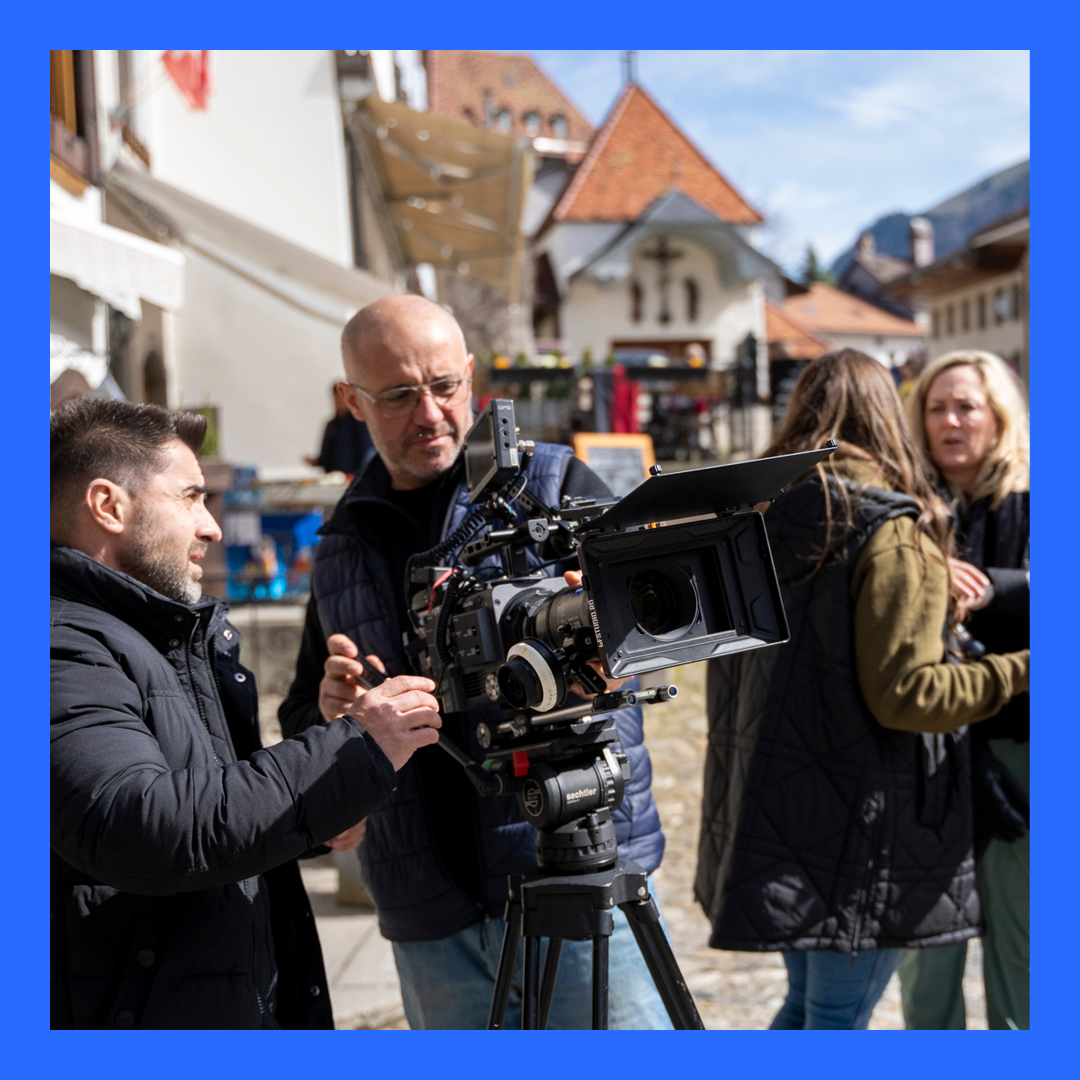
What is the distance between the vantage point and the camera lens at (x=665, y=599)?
1503mm

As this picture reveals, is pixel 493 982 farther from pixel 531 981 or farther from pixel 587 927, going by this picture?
pixel 587 927

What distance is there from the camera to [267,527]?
8.08 meters

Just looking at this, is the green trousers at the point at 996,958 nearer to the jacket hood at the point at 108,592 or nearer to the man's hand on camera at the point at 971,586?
the man's hand on camera at the point at 971,586

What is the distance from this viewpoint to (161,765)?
4.45ft

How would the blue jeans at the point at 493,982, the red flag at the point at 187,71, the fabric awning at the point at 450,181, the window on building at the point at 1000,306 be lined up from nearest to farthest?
the blue jeans at the point at 493,982 < the red flag at the point at 187,71 < the fabric awning at the point at 450,181 < the window on building at the point at 1000,306

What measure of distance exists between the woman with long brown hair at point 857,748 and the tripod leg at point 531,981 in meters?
0.72

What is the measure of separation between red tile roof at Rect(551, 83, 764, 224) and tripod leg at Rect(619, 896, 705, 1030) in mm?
30260

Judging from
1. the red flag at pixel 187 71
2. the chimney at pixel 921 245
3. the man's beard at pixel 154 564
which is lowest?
the man's beard at pixel 154 564

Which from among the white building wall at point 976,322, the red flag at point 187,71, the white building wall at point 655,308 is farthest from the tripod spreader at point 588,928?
the white building wall at point 655,308

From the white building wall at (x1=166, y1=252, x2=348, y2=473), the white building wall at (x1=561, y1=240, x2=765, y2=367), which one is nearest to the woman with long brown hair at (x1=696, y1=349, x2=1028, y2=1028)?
the white building wall at (x1=166, y1=252, x2=348, y2=473)

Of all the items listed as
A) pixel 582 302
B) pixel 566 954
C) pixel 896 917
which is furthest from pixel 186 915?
pixel 582 302

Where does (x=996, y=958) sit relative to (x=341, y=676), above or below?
below

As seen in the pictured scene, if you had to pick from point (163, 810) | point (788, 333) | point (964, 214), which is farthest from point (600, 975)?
point (788, 333)

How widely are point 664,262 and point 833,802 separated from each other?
98.5 feet
